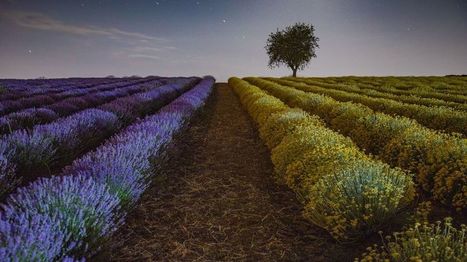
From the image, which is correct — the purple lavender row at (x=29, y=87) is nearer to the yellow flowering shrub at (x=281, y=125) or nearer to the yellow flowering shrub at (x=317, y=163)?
the yellow flowering shrub at (x=281, y=125)

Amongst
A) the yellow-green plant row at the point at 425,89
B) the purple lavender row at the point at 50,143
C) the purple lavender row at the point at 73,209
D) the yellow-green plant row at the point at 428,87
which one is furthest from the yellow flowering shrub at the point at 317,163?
the yellow-green plant row at the point at 428,87

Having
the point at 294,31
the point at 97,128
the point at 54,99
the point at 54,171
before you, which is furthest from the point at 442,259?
the point at 294,31

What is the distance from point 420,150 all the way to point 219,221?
132 inches

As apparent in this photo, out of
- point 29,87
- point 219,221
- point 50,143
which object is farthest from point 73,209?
point 29,87

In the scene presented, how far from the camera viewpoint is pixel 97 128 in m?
8.39

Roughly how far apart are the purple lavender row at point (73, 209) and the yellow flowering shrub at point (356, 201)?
6.51 feet

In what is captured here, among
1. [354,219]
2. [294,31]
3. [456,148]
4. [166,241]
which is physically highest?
[294,31]

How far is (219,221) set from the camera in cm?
458

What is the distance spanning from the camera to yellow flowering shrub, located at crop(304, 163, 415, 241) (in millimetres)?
3766

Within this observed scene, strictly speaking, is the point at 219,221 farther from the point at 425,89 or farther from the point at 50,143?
the point at 425,89

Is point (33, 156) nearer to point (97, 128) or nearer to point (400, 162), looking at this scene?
point (97, 128)

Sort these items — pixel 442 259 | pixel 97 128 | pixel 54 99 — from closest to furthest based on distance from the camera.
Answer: pixel 442 259, pixel 97 128, pixel 54 99

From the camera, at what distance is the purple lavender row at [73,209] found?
238 centimetres

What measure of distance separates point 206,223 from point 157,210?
0.72 m
